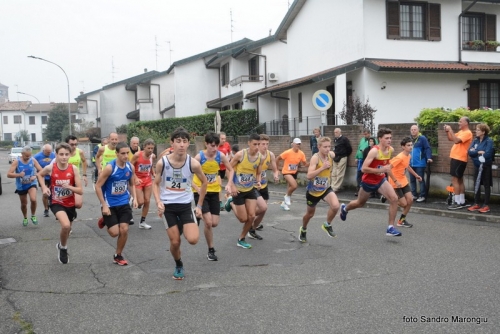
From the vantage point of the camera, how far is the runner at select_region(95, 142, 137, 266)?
737cm

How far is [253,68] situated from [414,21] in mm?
13092

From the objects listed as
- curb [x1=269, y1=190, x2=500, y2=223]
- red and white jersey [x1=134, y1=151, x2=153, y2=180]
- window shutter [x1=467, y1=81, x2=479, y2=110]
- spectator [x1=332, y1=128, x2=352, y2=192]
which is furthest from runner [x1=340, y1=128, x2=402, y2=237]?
window shutter [x1=467, y1=81, x2=479, y2=110]

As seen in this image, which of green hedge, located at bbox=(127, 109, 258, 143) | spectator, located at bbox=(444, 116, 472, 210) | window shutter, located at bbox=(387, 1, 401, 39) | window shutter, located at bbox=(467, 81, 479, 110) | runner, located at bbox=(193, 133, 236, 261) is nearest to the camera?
runner, located at bbox=(193, 133, 236, 261)

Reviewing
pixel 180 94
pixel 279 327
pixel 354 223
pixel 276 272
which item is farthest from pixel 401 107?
pixel 180 94

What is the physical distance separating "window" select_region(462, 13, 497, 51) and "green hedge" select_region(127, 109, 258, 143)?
1184cm

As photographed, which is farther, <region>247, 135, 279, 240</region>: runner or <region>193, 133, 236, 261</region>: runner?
<region>247, 135, 279, 240</region>: runner

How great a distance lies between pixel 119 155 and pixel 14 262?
7.74ft

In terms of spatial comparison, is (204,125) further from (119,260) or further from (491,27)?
(119,260)

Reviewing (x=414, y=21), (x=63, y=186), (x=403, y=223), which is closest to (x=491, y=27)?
(x=414, y=21)

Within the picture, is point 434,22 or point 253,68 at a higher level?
point 434,22

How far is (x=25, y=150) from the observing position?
38.0 ft

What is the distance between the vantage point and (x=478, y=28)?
23344 millimetres

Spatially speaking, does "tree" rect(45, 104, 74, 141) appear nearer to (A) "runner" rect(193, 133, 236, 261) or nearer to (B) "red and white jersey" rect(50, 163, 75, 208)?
(B) "red and white jersey" rect(50, 163, 75, 208)

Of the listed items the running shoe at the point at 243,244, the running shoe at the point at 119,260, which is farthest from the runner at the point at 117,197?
the running shoe at the point at 243,244
